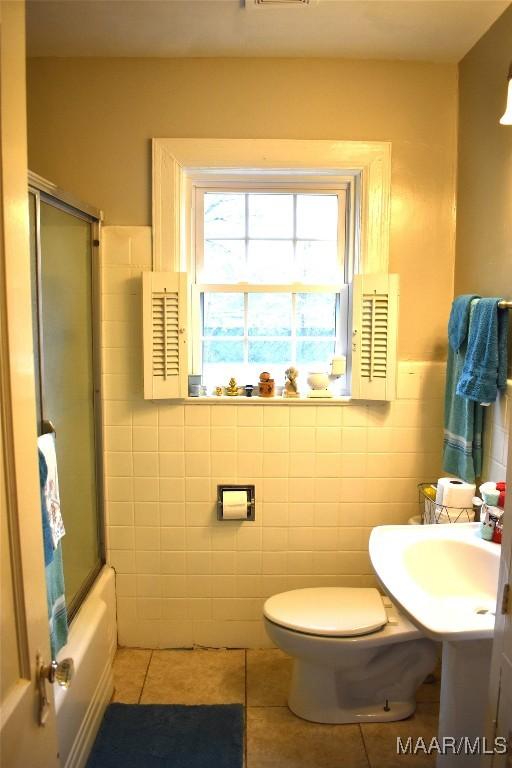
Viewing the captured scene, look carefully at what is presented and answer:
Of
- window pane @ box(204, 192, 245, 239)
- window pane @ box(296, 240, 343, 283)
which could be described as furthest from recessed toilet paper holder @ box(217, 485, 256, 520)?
window pane @ box(204, 192, 245, 239)

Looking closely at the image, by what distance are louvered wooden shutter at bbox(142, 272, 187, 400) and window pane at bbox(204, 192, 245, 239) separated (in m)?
0.34

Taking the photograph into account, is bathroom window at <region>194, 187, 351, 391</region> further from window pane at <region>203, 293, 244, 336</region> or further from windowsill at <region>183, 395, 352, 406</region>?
windowsill at <region>183, 395, 352, 406</region>

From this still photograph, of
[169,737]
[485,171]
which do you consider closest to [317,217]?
[485,171]

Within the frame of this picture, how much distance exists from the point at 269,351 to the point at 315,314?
0.27 metres

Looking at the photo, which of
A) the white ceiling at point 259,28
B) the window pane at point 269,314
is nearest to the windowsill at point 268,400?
the window pane at point 269,314

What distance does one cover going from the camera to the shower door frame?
5.42ft

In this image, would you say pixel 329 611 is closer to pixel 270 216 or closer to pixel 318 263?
pixel 318 263

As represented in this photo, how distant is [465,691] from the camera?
1515 millimetres

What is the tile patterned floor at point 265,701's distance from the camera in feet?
5.95

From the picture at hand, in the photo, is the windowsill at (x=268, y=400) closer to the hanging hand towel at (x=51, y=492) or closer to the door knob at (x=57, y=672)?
the hanging hand towel at (x=51, y=492)

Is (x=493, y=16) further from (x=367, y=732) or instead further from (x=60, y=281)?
(x=367, y=732)

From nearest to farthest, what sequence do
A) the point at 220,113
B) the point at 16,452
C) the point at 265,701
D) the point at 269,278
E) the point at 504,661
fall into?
the point at 16,452, the point at 504,661, the point at 265,701, the point at 220,113, the point at 269,278

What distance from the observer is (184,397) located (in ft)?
7.36

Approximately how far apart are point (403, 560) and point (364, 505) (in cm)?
68
